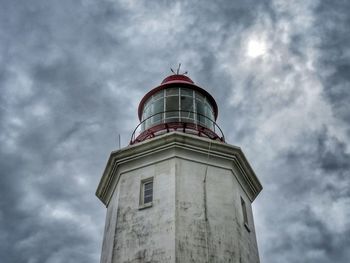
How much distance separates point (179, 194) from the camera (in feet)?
41.2

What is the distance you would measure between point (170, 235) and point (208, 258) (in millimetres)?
1182

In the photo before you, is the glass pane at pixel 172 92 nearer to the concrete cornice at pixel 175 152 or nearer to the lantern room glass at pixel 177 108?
the lantern room glass at pixel 177 108

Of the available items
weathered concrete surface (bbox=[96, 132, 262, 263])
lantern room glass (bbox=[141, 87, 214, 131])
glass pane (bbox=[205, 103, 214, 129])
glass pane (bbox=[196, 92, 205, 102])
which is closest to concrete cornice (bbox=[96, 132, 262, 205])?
weathered concrete surface (bbox=[96, 132, 262, 263])

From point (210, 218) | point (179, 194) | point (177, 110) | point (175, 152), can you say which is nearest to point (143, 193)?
point (179, 194)

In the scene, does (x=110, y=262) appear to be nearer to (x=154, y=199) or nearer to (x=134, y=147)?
(x=154, y=199)

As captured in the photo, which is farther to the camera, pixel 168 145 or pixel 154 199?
pixel 168 145

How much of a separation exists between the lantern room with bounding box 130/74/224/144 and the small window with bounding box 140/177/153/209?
6.17ft

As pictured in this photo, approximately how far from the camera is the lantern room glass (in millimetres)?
15648

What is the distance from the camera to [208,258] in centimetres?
1141

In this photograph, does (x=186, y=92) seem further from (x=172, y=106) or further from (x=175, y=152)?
(x=175, y=152)

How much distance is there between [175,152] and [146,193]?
1572 millimetres

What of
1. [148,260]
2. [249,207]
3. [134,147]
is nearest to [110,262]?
[148,260]

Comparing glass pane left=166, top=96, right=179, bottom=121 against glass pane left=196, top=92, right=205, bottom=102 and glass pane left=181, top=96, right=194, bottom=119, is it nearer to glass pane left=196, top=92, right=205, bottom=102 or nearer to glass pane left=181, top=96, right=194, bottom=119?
glass pane left=181, top=96, right=194, bottom=119

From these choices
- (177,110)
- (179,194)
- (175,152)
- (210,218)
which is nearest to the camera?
(210,218)
